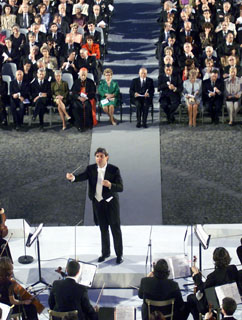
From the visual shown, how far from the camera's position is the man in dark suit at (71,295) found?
8391mm

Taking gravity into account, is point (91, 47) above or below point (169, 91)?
above

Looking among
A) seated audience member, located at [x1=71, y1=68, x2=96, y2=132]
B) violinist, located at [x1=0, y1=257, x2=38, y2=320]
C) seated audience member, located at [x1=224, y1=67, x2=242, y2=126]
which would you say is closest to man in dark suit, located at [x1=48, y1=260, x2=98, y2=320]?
violinist, located at [x1=0, y1=257, x2=38, y2=320]

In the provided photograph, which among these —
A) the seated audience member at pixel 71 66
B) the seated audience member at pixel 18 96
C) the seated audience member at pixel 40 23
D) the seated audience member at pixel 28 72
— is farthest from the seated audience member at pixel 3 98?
the seated audience member at pixel 40 23

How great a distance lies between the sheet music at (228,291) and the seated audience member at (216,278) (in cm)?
45

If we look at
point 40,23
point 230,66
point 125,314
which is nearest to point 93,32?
point 40,23

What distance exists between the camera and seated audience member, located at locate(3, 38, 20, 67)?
1694cm

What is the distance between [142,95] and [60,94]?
1569 millimetres

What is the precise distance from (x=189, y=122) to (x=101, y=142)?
1827 millimetres

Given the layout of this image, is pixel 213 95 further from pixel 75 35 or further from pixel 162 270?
pixel 162 270

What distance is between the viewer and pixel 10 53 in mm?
16984

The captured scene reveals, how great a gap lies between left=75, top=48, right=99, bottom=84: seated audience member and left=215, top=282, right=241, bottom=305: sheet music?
882 cm

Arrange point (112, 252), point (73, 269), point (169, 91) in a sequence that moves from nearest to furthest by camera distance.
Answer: point (73, 269), point (112, 252), point (169, 91)

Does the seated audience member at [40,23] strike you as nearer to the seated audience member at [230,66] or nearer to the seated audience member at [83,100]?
the seated audience member at [83,100]

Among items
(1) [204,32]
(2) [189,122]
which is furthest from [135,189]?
(1) [204,32]
